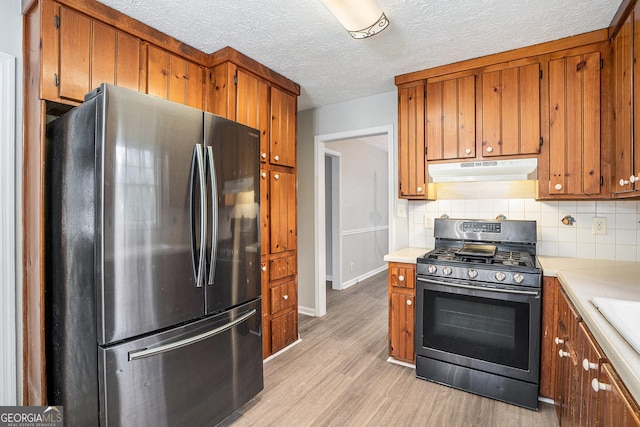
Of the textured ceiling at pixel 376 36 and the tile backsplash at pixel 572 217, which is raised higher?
the textured ceiling at pixel 376 36

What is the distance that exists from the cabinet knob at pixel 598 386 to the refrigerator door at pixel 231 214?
165cm

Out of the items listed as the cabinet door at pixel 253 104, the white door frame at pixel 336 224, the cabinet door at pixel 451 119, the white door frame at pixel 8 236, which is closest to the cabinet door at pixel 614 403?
the cabinet door at pixel 451 119

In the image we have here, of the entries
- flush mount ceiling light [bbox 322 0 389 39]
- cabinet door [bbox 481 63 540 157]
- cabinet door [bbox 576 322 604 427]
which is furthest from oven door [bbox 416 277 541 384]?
flush mount ceiling light [bbox 322 0 389 39]

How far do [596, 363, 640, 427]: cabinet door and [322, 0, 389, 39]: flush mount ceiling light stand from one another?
183 cm

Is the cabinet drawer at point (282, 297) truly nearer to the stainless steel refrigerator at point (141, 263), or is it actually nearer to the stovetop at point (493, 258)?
the stainless steel refrigerator at point (141, 263)

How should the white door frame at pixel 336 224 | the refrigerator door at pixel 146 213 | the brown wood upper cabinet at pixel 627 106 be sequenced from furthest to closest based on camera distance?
the white door frame at pixel 336 224
the brown wood upper cabinet at pixel 627 106
the refrigerator door at pixel 146 213

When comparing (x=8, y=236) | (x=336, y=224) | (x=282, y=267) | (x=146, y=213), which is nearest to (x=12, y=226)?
(x=8, y=236)

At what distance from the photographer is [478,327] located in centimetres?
218

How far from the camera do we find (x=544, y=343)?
2.04 metres

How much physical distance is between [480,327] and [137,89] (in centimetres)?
271

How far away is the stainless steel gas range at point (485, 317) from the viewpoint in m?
2.04

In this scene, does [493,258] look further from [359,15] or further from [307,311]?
[307,311]

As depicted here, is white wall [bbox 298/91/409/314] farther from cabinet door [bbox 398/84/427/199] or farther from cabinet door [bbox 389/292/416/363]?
cabinet door [bbox 389/292/416/363]

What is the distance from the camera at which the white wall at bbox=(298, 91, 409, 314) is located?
11.1 ft
